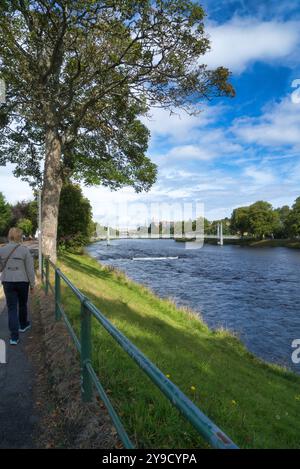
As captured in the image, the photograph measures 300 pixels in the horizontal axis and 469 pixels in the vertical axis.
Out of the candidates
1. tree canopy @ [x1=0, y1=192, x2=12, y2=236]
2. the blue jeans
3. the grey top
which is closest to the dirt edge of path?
the blue jeans

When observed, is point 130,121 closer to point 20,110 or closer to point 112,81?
point 112,81

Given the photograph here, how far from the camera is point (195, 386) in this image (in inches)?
231

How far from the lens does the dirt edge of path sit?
3.32 m

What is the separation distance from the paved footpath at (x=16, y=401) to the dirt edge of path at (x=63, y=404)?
95 millimetres

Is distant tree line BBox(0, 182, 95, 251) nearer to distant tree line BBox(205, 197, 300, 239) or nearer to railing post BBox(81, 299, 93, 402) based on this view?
railing post BBox(81, 299, 93, 402)

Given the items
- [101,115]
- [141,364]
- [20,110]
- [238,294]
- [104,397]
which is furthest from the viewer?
[238,294]

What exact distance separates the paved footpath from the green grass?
2.99 feet

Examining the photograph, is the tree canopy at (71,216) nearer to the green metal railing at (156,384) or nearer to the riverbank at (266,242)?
the green metal railing at (156,384)

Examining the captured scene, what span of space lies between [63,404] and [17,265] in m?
3.10

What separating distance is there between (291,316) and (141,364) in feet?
51.4

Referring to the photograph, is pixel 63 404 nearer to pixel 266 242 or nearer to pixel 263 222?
pixel 266 242

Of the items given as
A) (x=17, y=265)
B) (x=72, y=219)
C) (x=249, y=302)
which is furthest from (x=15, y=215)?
(x=17, y=265)

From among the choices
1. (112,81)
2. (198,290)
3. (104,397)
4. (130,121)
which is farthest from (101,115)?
(104,397)
